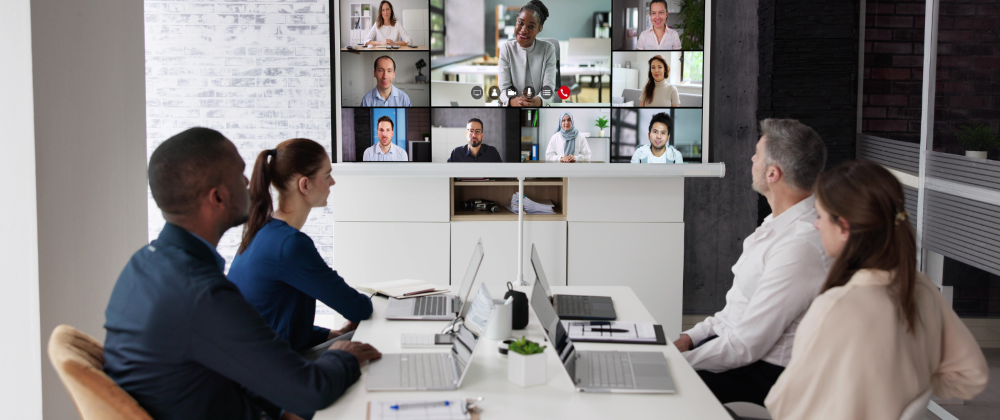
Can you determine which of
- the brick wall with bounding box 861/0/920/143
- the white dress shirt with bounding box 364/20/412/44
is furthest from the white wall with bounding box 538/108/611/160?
the brick wall with bounding box 861/0/920/143

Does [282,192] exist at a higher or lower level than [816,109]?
lower

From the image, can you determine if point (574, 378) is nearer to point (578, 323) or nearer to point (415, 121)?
point (578, 323)

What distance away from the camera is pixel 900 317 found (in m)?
1.48

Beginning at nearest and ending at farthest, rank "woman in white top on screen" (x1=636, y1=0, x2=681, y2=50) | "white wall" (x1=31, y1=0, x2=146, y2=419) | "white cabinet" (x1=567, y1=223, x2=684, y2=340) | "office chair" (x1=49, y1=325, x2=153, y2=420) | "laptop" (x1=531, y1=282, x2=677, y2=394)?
"office chair" (x1=49, y1=325, x2=153, y2=420) → "laptop" (x1=531, y1=282, x2=677, y2=394) → "white wall" (x1=31, y1=0, x2=146, y2=419) → "woman in white top on screen" (x1=636, y1=0, x2=681, y2=50) → "white cabinet" (x1=567, y1=223, x2=684, y2=340)

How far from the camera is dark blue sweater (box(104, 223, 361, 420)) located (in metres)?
1.42

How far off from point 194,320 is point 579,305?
138 centimetres

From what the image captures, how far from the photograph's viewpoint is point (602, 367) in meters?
1.85

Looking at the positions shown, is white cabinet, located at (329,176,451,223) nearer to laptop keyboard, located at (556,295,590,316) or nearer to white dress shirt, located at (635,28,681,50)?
white dress shirt, located at (635,28,681,50)

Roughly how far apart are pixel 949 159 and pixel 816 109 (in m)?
0.96

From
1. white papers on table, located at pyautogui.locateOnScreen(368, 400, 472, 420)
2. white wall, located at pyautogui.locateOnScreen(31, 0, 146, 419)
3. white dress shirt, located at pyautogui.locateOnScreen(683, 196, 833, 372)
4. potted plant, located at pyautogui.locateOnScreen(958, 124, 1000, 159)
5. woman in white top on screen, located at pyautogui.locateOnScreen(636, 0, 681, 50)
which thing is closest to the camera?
white papers on table, located at pyautogui.locateOnScreen(368, 400, 472, 420)

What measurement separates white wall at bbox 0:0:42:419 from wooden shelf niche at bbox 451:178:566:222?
222cm

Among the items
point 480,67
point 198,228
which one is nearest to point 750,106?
point 480,67

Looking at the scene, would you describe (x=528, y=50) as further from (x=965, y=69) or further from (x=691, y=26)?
(x=965, y=69)

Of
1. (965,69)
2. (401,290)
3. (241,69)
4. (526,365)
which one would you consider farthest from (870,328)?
(241,69)
